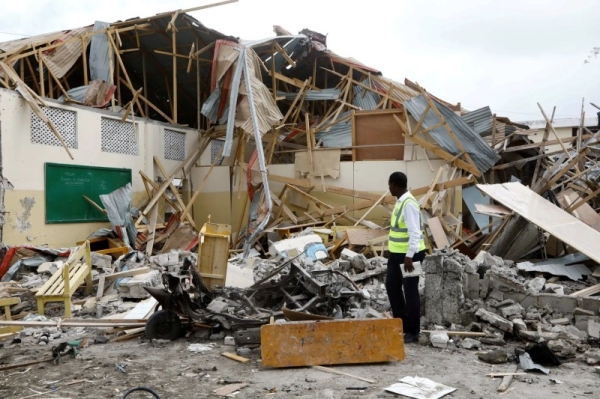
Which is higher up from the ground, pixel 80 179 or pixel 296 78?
pixel 296 78

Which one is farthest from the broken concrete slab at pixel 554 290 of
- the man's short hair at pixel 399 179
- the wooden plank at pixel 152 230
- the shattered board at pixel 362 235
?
the wooden plank at pixel 152 230

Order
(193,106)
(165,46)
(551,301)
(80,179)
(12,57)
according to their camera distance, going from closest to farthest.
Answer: (551,301) → (12,57) → (80,179) → (165,46) → (193,106)

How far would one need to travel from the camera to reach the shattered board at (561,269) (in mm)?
8617

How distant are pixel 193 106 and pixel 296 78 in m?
3.61

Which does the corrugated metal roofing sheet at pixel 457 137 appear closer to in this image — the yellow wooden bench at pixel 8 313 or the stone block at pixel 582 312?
the stone block at pixel 582 312

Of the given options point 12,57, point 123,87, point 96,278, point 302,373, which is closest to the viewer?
point 302,373

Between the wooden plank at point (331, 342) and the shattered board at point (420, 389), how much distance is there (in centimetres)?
54

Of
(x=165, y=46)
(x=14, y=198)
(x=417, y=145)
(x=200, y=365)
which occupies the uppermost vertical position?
(x=165, y=46)

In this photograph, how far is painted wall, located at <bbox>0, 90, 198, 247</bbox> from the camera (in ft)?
35.9

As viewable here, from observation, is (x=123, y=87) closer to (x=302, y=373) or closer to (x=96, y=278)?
(x=96, y=278)

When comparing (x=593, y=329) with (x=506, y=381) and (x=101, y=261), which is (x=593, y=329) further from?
(x=101, y=261)

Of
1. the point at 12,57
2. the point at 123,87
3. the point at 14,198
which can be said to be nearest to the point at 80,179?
the point at 14,198

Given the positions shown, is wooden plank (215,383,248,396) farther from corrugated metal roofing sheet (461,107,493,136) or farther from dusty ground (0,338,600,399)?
corrugated metal roofing sheet (461,107,493,136)

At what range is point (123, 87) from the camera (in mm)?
16844
